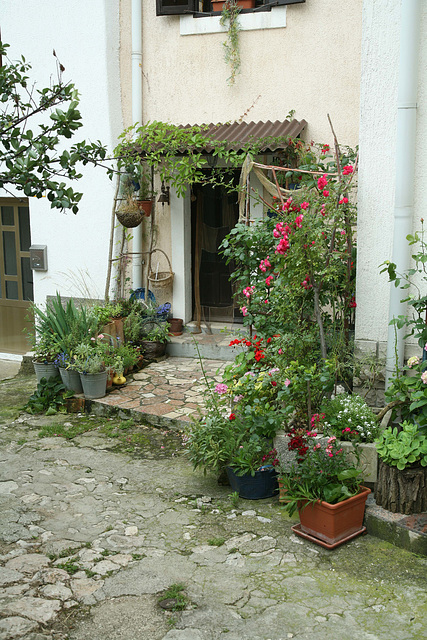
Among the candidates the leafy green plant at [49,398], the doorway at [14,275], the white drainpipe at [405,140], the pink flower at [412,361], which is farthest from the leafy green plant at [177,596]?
the doorway at [14,275]

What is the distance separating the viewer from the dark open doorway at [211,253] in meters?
9.05

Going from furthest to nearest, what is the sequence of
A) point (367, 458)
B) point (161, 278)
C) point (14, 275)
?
point (14, 275)
point (161, 278)
point (367, 458)

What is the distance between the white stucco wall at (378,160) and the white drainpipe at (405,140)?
61 mm

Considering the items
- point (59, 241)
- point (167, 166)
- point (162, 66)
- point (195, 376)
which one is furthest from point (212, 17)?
point (195, 376)

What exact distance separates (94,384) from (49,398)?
2.14ft

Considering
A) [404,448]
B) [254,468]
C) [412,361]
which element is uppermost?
[412,361]

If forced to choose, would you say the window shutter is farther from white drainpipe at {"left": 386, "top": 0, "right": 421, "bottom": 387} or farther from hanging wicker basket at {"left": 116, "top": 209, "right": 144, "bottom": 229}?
white drainpipe at {"left": 386, "top": 0, "right": 421, "bottom": 387}

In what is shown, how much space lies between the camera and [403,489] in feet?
14.0

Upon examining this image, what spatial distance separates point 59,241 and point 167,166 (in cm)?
212

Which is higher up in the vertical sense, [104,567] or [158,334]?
[158,334]

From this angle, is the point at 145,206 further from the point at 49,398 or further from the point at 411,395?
the point at 411,395

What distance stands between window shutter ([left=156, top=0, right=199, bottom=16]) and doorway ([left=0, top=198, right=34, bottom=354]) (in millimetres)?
3552

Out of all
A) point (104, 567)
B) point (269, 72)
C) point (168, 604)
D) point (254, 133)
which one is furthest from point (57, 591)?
point (269, 72)

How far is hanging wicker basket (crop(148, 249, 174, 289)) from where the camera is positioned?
28.8 feet
